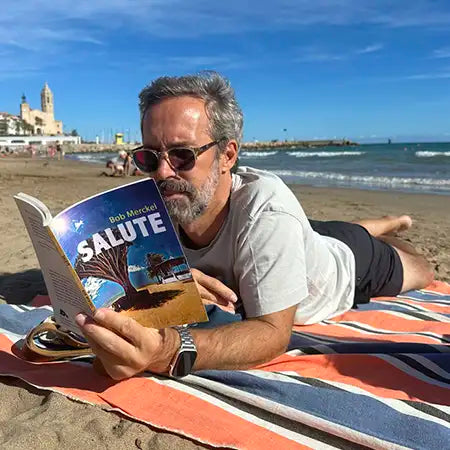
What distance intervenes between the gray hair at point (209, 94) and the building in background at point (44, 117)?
110 meters

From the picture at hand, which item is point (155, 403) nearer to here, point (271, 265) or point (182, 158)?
point (271, 265)

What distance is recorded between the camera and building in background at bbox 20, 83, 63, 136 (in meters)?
107

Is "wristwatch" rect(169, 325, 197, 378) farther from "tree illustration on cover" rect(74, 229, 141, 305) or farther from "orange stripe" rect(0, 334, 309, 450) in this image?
"tree illustration on cover" rect(74, 229, 141, 305)

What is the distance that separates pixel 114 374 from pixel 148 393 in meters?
0.22

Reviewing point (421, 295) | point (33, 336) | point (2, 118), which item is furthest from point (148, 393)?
point (2, 118)

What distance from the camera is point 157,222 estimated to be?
157 cm

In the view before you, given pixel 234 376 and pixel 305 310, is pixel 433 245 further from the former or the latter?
pixel 234 376

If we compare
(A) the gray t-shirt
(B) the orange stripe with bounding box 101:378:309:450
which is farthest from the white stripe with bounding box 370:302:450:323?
(B) the orange stripe with bounding box 101:378:309:450

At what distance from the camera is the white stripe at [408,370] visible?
6.67ft

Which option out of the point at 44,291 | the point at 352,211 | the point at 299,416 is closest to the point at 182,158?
the point at 299,416

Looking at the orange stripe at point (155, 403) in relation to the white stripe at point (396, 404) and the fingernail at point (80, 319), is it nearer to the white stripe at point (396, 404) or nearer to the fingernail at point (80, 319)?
the white stripe at point (396, 404)

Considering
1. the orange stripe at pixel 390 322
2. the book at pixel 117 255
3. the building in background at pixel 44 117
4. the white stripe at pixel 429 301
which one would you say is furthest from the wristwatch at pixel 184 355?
the building in background at pixel 44 117

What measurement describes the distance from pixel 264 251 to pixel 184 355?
1.73 ft

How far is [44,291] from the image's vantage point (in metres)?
3.81
